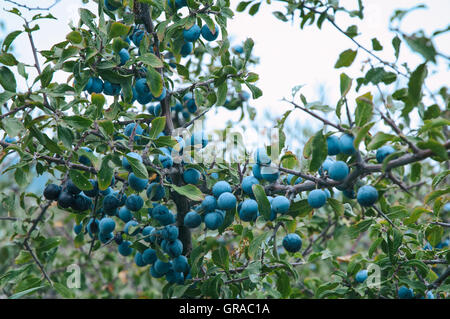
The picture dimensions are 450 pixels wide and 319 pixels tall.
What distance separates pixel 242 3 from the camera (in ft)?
7.28

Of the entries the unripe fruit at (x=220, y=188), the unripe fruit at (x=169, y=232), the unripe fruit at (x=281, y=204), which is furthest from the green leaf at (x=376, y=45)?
the unripe fruit at (x=169, y=232)

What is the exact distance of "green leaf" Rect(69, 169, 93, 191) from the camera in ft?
5.22

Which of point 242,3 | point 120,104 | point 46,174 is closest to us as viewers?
point 120,104

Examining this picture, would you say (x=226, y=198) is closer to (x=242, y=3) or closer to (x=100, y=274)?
(x=242, y=3)

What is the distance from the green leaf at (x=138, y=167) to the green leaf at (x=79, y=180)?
27 cm

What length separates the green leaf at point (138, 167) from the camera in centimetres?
145

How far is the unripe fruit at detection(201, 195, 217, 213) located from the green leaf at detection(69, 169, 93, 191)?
1.56ft

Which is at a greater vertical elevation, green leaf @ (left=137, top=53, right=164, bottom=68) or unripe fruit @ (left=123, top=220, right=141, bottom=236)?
green leaf @ (left=137, top=53, right=164, bottom=68)

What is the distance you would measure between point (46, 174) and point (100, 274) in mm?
1556

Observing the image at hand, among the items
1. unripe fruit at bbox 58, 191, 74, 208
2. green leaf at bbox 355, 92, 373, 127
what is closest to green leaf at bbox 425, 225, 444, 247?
green leaf at bbox 355, 92, 373, 127

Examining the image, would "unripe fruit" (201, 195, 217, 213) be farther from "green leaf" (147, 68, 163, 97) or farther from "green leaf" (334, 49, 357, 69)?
"green leaf" (334, 49, 357, 69)

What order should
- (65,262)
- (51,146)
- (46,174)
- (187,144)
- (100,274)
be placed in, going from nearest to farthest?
(51,146) < (187,144) < (46,174) < (65,262) < (100,274)

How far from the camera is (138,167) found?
1.46 metres

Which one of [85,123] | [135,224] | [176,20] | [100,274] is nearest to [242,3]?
[176,20]
